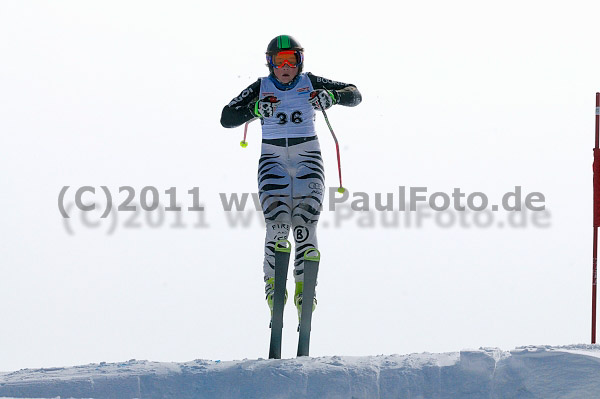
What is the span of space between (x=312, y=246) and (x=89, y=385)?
6.87 ft

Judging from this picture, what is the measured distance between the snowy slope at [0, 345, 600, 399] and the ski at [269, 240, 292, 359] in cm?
54

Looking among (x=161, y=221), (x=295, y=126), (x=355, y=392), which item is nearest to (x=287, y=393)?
(x=355, y=392)

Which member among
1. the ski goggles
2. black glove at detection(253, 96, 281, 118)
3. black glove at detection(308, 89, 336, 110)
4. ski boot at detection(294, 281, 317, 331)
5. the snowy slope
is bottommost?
the snowy slope

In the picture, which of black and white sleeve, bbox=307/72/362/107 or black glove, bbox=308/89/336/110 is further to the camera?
black and white sleeve, bbox=307/72/362/107

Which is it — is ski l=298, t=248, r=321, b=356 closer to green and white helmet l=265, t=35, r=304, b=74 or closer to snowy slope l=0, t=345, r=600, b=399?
snowy slope l=0, t=345, r=600, b=399

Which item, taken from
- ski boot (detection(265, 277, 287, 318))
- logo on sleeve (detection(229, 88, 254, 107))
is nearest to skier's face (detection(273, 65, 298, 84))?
logo on sleeve (detection(229, 88, 254, 107))

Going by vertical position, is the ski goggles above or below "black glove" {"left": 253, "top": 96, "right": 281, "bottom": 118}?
above

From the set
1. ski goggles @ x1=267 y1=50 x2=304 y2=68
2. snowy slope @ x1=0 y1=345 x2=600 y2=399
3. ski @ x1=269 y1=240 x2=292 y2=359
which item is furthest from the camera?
ski goggles @ x1=267 y1=50 x2=304 y2=68

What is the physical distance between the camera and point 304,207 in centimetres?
759

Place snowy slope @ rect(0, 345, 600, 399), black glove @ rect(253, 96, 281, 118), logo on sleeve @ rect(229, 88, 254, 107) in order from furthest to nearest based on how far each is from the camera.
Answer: logo on sleeve @ rect(229, 88, 254, 107) → black glove @ rect(253, 96, 281, 118) → snowy slope @ rect(0, 345, 600, 399)

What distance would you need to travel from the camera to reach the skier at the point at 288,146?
7605 millimetres

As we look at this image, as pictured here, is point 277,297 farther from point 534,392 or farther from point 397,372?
point 534,392

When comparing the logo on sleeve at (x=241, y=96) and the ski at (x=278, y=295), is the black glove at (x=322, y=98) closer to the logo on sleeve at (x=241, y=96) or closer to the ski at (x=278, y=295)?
the logo on sleeve at (x=241, y=96)

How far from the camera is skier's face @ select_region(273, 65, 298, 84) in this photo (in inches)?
304
